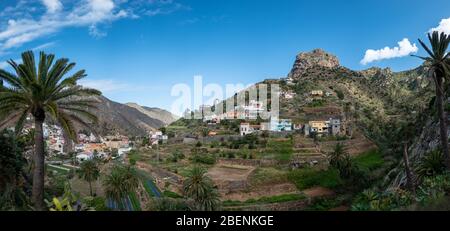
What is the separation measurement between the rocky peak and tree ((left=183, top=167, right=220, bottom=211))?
130 meters

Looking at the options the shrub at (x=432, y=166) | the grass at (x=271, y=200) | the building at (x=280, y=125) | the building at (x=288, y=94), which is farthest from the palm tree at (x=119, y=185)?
the building at (x=288, y=94)

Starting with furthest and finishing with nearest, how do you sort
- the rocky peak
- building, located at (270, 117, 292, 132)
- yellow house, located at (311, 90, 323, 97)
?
the rocky peak → yellow house, located at (311, 90, 323, 97) → building, located at (270, 117, 292, 132)

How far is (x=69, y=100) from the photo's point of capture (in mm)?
13227

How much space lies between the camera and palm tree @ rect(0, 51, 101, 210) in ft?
39.6

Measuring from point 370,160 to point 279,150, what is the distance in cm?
1151

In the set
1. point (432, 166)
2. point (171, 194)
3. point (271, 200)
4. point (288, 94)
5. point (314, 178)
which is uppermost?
point (288, 94)

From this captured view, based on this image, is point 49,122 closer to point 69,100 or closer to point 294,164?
point 69,100

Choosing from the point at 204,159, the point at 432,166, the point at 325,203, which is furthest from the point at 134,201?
the point at 432,166

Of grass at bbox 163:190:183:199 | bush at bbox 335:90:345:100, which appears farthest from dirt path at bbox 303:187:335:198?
bush at bbox 335:90:345:100

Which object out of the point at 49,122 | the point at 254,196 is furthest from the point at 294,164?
the point at 49,122

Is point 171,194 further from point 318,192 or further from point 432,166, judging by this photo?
point 432,166

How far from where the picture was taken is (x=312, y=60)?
155250mm

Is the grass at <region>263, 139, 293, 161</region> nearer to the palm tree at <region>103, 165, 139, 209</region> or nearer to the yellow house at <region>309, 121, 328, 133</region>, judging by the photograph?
the yellow house at <region>309, 121, 328, 133</region>
